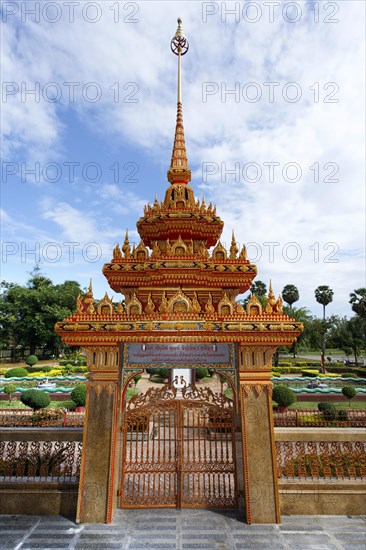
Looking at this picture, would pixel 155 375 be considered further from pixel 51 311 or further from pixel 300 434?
pixel 300 434

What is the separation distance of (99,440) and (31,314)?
56296 mm

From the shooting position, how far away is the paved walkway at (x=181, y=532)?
7.41 metres

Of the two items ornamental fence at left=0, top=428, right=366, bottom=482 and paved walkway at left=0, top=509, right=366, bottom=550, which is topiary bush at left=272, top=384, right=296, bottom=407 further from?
paved walkway at left=0, top=509, right=366, bottom=550

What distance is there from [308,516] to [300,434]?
1.90m

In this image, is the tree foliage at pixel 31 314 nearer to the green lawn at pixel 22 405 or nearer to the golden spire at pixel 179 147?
the green lawn at pixel 22 405

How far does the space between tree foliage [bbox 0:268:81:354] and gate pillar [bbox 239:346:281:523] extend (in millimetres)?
53935

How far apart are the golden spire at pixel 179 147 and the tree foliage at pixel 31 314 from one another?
1983 inches

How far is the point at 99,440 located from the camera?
28.3 ft

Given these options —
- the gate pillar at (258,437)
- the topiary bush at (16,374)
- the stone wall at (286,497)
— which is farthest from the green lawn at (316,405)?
the topiary bush at (16,374)

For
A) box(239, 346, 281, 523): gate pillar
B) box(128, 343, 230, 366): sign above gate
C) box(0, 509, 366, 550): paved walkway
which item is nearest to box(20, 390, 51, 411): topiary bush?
box(0, 509, 366, 550): paved walkway

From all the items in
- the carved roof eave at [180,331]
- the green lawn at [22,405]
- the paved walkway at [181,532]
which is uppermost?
the carved roof eave at [180,331]

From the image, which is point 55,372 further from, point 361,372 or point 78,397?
point 361,372

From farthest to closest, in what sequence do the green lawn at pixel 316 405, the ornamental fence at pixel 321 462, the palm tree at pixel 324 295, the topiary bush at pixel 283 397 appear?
the palm tree at pixel 324 295
the green lawn at pixel 316 405
the topiary bush at pixel 283 397
the ornamental fence at pixel 321 462

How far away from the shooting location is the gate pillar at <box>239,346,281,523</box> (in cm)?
839
